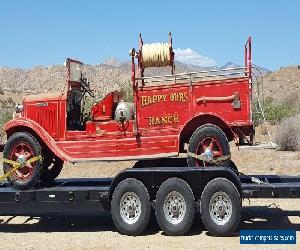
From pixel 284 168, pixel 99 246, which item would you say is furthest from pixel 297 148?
pixel 99 246

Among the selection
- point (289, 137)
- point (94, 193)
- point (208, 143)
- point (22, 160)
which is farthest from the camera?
point (289, 137)

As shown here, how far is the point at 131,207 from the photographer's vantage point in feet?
28.8

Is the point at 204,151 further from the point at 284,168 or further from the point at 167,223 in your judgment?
the point at 284,168

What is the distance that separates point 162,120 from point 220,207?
6.19 feet

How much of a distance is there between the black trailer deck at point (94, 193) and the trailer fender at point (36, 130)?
700 mm

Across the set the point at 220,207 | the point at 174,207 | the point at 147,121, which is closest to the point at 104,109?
the point at 147,121

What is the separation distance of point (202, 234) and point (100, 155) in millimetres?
2306

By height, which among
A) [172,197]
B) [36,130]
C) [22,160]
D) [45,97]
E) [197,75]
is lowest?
[172,197]

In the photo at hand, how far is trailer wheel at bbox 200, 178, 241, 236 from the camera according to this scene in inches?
330

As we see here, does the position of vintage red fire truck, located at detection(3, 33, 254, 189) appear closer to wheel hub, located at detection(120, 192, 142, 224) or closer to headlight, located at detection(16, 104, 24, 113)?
headlight, located at detection(16, 104, 24, 113)

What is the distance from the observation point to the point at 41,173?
9.95 metres

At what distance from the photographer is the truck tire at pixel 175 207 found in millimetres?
8500

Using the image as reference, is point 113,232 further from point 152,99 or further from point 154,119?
point 152,99

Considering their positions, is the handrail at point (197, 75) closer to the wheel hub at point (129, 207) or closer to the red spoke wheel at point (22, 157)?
the wheel hub at point (129, 207)
